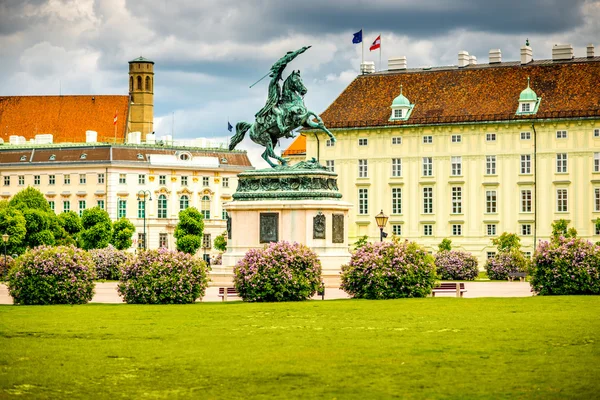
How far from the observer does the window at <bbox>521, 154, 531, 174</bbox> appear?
92938mm

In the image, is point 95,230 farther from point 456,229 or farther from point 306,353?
point 306,353

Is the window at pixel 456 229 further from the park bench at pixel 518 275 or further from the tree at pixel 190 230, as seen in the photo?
the park bench at pixel 518 275

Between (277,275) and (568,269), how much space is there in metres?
8.96

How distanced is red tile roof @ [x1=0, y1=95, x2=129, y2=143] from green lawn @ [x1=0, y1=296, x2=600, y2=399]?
4463 inches

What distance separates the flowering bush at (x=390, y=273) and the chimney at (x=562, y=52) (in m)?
58.2

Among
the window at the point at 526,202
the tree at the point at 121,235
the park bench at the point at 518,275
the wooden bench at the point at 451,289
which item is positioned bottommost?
the wooden bench at the point at 451,289

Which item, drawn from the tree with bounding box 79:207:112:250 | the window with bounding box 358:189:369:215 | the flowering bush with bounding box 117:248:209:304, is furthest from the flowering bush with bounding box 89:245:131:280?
the tree with bounding box 79:207:112:250

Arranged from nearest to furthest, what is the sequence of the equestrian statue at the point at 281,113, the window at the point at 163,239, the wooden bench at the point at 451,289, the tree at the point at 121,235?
the wooden bench at the point at 451,289 < the equestrian statue at the point at 281,113 < the tree at the point at 121,235 < the window at the point at 163,239

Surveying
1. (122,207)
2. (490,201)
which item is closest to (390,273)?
(490,201)

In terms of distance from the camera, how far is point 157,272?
38531mm

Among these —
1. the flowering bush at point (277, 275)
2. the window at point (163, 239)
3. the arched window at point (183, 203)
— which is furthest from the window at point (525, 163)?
the flowering bush at point (277, 275)

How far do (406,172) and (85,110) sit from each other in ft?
198

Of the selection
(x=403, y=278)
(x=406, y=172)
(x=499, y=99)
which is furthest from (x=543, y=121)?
(x=403, y=278)

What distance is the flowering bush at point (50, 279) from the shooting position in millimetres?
38656
